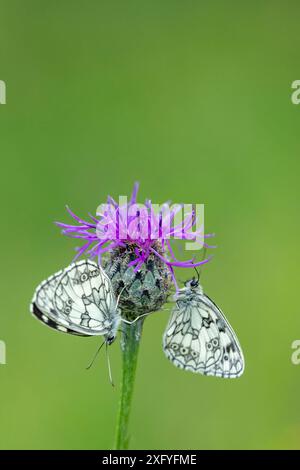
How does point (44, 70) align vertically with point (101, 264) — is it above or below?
above

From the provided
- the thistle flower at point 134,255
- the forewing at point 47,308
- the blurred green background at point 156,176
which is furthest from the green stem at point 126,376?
the blurred green background at point 156,176

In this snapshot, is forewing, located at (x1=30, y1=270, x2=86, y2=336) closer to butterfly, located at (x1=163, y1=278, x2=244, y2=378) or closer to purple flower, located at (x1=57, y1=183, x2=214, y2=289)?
purple flower, located at (x1=57, y1=183, x2=214, y2=289)

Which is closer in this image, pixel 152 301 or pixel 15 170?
pixel 152 301

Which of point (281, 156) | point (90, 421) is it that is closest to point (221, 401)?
point (90, 421)

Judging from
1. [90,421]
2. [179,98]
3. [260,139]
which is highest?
[179,98]

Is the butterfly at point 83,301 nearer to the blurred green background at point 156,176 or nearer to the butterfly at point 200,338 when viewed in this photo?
the butterfly at point 200,338

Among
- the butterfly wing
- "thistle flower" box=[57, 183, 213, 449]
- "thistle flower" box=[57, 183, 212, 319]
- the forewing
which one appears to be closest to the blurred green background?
the butterfly wing

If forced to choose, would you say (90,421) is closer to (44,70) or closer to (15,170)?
(15,170)
